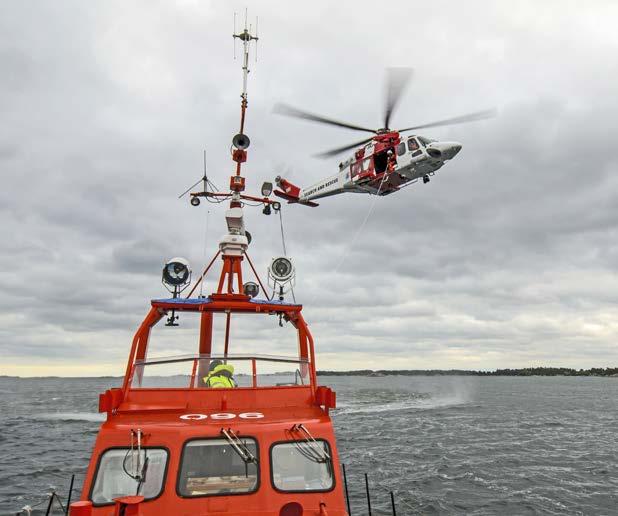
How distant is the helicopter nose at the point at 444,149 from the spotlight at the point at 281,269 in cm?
1275

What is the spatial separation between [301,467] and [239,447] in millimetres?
850

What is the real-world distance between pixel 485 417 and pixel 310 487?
1442 inches

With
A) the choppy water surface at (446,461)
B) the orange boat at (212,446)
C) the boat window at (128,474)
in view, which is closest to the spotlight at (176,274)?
the orange boat at (212,446)

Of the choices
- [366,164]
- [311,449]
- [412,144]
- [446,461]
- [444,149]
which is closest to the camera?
[311,449]

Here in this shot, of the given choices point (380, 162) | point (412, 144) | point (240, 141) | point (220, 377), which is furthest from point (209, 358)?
point (380, 162)

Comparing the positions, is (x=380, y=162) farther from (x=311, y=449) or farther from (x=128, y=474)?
(x=128, y=474)

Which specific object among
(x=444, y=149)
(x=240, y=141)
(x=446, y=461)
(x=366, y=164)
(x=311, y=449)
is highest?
(x=366, y=164)

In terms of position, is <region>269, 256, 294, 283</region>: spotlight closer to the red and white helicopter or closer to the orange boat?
the orange boat

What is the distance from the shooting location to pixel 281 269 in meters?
10.0

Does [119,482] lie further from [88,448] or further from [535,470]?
[88,448]

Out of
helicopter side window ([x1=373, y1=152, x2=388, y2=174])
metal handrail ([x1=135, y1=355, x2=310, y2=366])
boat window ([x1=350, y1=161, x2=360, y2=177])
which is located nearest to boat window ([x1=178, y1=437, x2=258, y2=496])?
metal handrail ([x1=135, y1=355, x2=310, y2=366])

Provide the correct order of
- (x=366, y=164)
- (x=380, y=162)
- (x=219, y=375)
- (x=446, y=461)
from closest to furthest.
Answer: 1. (x=219, y=375)
2. (x=446, y=461)
3. (x=380, y=162)
4. (x=366, y=164)

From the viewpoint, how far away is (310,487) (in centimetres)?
626

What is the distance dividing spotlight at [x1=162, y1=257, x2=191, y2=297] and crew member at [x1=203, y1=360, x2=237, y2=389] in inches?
72.1
